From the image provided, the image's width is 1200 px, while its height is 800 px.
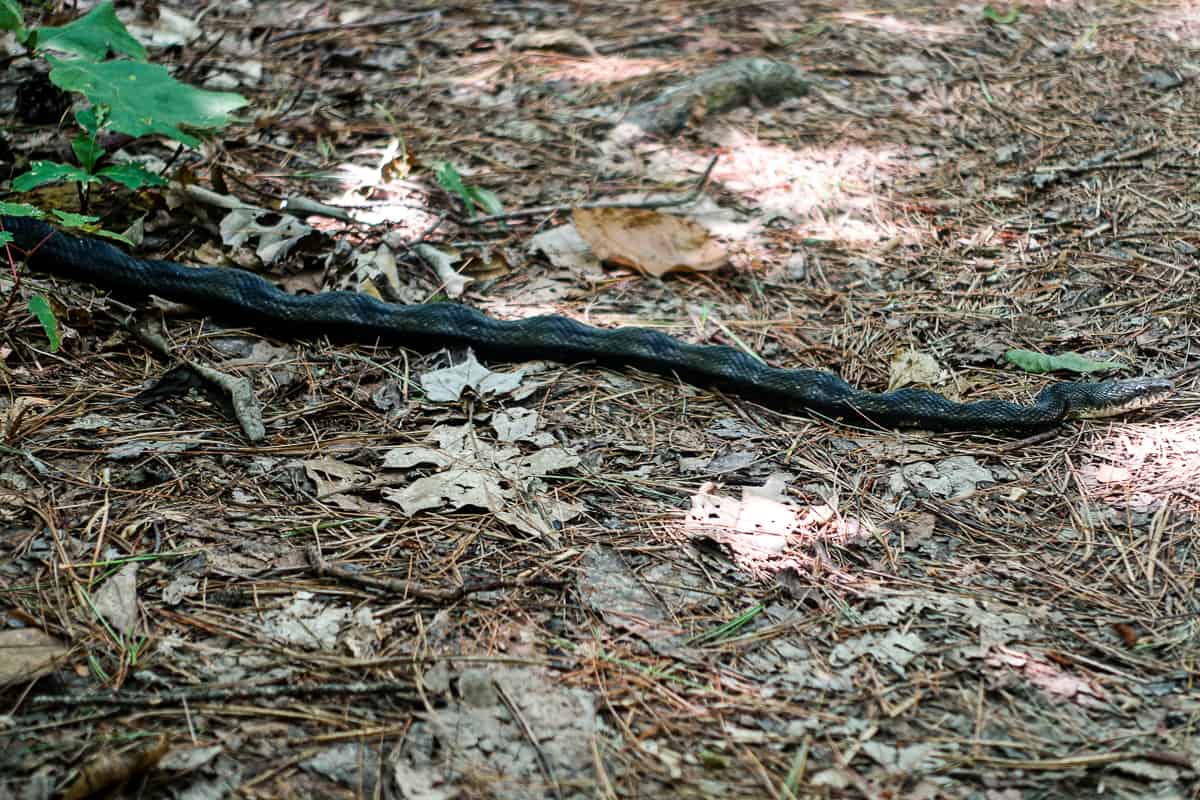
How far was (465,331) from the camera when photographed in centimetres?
318

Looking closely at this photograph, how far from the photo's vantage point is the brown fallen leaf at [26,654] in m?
1.80

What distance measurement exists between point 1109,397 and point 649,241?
1.71 metres

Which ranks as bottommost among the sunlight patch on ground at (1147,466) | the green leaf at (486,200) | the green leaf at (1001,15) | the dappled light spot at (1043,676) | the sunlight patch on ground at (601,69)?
the sunlight patch on ground at (1147,466)

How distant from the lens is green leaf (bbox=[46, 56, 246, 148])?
272 cm

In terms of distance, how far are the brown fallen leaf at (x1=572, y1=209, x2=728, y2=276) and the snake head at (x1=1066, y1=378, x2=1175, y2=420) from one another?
1356mm

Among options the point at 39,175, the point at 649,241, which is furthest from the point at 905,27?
the point at 39,175

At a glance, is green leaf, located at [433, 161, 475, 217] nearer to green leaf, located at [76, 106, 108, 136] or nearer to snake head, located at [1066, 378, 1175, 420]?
green leaf, located at [76, 106, 108, 136]

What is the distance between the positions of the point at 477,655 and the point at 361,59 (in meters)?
3.80

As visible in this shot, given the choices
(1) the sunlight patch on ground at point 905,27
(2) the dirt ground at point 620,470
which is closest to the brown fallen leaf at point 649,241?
(2) the dirt ground at point 620,470

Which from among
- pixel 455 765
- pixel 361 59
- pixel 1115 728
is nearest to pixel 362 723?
pixel 455 765

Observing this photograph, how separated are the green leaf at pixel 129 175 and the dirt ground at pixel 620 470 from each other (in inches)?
15.1

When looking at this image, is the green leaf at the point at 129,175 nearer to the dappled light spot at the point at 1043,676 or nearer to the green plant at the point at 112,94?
the green plant at the point at 112,94

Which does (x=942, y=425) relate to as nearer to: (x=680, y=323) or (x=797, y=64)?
(x=680, y=323)

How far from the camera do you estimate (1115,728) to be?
1.92m
